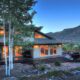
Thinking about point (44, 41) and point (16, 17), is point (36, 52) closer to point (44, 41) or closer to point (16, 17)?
point (44, 41)

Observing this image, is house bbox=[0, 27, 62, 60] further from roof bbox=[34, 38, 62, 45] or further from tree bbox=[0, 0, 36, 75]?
tree bbox=[0, 0, 36, 75]

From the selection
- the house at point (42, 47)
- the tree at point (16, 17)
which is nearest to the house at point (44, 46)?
the house at point (42, 47)

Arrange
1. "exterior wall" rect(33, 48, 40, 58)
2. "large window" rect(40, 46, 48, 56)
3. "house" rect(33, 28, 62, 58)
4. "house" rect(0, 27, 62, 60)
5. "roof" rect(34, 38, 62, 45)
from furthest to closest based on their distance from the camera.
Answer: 1. "large window" rect(40, 46, 48, 56)
2. "exterior wall" rect(33, 48, 40, 58)
3. "house" rect(33, 28, 62, 58)
4. "roof" rect(34, 38, 62, 45)
5. "house" rect(0, 27, 62, 60)

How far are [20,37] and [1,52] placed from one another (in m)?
13.0

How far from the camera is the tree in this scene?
18203mm

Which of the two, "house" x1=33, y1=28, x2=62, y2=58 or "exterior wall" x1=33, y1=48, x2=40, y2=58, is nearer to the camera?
"house" x1=33, y1=28, x2=62, y2=58

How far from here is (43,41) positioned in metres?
34.8

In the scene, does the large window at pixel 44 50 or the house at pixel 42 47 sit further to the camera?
the large window at pixel 44 50

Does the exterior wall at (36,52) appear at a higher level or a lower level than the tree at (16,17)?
lower

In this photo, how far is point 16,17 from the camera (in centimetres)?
1891

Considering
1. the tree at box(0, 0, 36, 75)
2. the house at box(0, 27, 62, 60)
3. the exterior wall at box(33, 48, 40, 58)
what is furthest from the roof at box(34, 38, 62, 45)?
the tree at box(0, 0, 36, 75)

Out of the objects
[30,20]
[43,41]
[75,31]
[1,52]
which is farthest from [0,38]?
[75,31]

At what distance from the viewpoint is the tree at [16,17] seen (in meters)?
18.2

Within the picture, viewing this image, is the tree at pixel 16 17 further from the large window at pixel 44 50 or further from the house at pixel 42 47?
the large window at pixel 44 50
